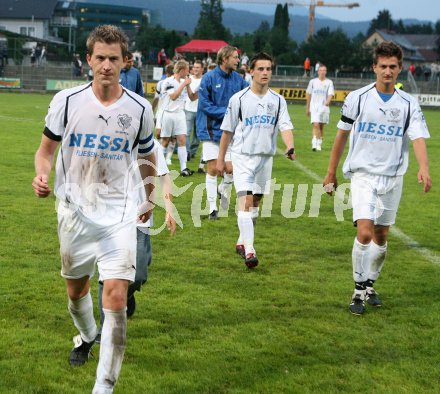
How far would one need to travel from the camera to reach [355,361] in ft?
19.6

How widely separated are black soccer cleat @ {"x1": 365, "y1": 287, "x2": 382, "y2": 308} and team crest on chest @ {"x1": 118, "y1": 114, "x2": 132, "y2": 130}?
135 inches

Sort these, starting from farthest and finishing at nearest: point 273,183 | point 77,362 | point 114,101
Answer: point 273,183, point 77,362, point 114,101

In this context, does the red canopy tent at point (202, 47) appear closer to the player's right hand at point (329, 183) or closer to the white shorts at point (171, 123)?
the white shorts at point (171, 123)

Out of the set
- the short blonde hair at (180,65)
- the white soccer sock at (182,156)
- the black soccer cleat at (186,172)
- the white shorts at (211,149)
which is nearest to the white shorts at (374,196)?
A: the white shorts at (211,149)

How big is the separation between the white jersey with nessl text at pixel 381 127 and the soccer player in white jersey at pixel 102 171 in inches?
102

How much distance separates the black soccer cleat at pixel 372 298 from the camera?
24.7 feet

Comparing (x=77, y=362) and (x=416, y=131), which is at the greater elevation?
(x=416, y=131)

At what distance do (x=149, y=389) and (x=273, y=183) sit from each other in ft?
33.4

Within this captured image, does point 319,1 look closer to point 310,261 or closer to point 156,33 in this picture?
point 156,33

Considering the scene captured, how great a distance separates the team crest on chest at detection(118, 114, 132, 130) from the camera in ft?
16.7

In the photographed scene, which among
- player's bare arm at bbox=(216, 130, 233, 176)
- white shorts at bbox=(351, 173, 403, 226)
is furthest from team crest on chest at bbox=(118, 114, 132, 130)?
player's bare arm at bbox=(216, 130, 233, 176)

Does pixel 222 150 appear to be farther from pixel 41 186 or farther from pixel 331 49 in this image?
pixel 331 49

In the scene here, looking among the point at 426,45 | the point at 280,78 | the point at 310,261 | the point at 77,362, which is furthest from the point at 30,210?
the point at 426,45

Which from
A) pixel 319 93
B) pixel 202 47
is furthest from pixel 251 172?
pixel 202 47
